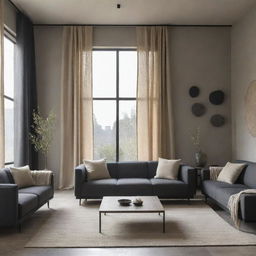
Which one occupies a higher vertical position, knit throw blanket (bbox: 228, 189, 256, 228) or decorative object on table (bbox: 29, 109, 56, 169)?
decorative object on table (bbox: 29, 109, 56, 169)

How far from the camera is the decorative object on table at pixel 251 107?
6.41 meters

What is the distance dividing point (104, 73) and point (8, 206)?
4444 millimetres

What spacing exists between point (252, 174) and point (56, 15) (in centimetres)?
499

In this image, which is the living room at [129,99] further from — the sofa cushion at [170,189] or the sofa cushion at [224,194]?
the sofa cushion at [224,194]

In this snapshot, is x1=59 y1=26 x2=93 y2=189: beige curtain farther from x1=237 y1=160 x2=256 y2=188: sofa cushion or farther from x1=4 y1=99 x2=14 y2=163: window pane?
x1=237 y1=160 x2=256 y2=188: sofa cushion

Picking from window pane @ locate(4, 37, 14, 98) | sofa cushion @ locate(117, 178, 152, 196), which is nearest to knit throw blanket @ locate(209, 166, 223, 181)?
sofa cushion @ locate(117, 178, 152, 196)

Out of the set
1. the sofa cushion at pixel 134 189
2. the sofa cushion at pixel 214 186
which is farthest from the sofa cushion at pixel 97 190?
the sofa cushion at pixel 214 186

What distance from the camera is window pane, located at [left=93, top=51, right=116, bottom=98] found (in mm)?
7816

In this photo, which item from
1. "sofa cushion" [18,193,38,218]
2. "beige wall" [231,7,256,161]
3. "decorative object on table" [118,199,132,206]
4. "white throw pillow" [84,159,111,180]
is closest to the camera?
"sofa cushion" [18,193,38,218]

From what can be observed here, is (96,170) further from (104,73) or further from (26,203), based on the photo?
(104,73)

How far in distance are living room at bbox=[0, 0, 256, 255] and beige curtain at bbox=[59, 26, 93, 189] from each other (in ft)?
0.07

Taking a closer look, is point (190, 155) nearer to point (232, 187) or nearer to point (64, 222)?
point (232, 187)

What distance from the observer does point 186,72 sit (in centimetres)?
777

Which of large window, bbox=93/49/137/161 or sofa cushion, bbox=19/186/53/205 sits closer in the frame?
sofa cushion, bbox=19/186/53/205
